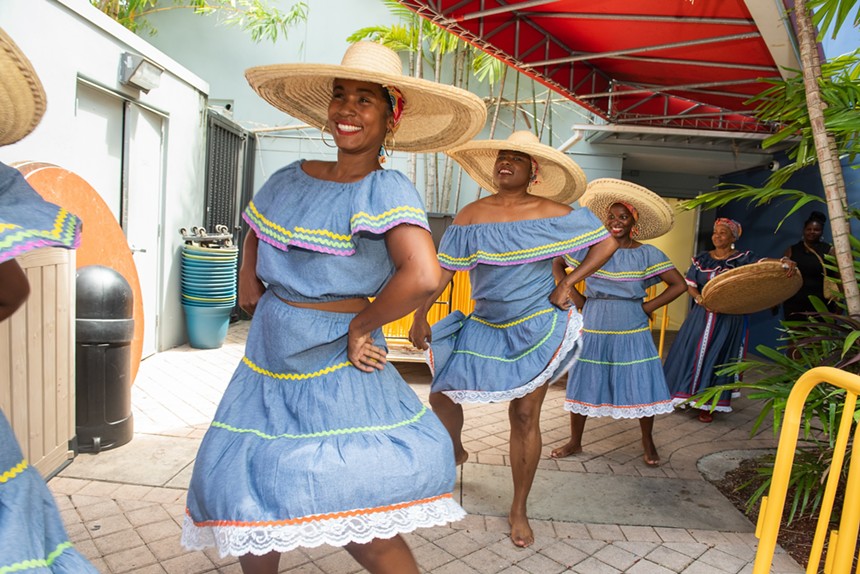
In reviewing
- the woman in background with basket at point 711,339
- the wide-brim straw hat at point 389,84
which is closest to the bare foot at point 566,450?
the woman in background with basket at point 711,339

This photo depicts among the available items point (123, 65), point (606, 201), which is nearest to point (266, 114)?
point (123, 65)

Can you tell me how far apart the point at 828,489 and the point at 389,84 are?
187 cm

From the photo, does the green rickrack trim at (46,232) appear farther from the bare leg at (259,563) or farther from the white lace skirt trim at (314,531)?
the bare leg at (259,563)

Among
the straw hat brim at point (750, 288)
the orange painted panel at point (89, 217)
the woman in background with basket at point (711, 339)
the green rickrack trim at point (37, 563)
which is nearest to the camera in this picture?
the green rickrack trim at point (37, 563)

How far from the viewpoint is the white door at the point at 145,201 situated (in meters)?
6.81

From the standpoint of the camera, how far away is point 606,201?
5.32m

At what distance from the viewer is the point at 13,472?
1414 millimetres

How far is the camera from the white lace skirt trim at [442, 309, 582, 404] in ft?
11.7

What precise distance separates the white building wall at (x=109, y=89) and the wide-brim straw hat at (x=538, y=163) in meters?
3.17

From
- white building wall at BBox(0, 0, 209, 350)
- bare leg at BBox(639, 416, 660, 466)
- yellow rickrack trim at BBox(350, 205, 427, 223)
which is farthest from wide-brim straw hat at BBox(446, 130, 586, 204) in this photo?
white building wall at BBox(0, 0, 209, 350)

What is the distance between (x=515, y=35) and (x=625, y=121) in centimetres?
319

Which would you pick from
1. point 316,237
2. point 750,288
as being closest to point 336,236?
point 316,237

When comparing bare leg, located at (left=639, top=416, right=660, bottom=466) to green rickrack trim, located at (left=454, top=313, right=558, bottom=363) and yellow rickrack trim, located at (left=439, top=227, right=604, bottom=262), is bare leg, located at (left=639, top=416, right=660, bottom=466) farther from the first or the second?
yellow rickrack trim, located at (left=439, top=227, right=604, bottom=262)

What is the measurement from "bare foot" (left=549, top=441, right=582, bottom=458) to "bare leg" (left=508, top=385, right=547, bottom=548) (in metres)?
1.39
